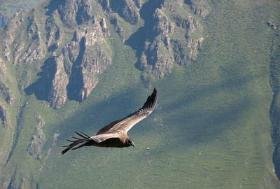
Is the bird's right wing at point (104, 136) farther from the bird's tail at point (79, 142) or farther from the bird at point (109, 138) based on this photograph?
the bird's tail at point (79, 142)

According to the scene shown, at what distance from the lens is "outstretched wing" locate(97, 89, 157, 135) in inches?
1118

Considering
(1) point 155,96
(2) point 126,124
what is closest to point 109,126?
(2) point 126,124

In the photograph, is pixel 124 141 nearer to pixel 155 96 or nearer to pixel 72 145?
pixel 72 145

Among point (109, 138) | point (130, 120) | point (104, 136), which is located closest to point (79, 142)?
point (104, 136)

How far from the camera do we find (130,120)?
1187 inches

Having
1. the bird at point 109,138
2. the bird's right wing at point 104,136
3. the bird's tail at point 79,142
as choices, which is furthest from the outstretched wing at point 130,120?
the bird's tail at point 79,142

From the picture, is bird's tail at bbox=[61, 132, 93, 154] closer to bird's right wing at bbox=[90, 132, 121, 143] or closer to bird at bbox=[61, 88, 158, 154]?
bird at bbox=[61, 88, 158, 154]

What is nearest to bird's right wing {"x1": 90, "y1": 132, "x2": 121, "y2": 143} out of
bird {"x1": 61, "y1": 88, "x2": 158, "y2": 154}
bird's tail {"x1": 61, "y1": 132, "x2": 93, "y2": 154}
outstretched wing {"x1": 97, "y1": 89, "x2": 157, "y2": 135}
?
bird {"x1": 61, "y1": 88, "x2": 158, "y2": 154}

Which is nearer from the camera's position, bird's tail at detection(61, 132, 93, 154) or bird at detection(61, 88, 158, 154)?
bird's tail at detection(61, 132, 93, 154)

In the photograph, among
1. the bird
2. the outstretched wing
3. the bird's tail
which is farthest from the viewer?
the outstretched wing

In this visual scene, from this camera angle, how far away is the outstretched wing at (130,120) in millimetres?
28405

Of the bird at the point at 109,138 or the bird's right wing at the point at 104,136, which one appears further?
the bird at the point at 109,138

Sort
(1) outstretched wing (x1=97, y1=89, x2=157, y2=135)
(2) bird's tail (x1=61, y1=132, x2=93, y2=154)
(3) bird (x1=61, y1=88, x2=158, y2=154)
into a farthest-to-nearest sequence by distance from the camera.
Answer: (1) outstretched wing (x1=97, y1=89, x2=157, y2=135) → (3) bird (x1=61, y1=88, x2=158, y2=154) → (2) bird's tail (x1=61, y1=132, x2=93, y2=154)

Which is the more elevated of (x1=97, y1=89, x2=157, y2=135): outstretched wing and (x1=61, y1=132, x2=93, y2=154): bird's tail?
(x1=61, y1=132, x2=93, y2=154): bird's tail
